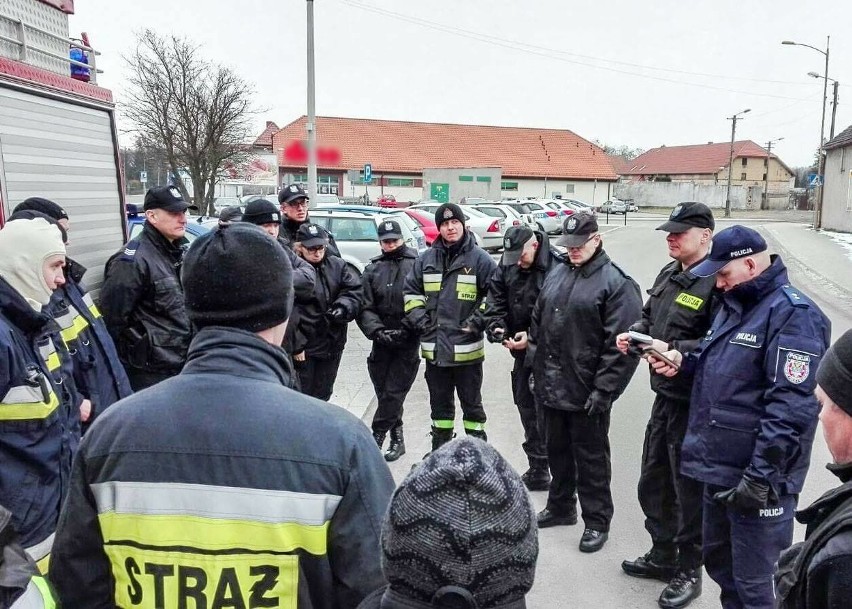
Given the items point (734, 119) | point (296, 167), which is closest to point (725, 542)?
point (296, 167)

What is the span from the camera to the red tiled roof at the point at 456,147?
163ft

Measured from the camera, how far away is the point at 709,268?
304 centimetres

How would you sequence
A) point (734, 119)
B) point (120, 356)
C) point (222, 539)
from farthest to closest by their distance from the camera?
point (734, 119)
point (120, 356)
point (222, 539)

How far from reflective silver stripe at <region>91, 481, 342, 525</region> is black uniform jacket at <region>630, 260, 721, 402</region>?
8.22 feet

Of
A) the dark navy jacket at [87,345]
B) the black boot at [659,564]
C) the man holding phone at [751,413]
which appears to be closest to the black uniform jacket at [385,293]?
the dark navy jacket at [87,345]

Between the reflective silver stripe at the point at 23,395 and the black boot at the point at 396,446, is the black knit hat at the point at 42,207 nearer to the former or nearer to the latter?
the reflective silver stripe at the point at 23,395

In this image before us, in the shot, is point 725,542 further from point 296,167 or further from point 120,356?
point 296,167

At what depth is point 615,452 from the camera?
18.6 ft

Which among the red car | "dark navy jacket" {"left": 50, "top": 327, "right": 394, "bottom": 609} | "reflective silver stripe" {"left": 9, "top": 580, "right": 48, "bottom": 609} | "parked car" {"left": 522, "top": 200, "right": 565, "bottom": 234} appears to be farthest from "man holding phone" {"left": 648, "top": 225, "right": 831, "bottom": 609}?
"parked car" {"left": 522, "top": 200, "right": 565, "bottom": 234}

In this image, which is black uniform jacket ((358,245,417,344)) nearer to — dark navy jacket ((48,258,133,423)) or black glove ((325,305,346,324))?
black glove ((325,305,346,324))

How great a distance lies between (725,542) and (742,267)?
123cm

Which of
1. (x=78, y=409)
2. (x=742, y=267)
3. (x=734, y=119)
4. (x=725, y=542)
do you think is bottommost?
(x=725, y=542)

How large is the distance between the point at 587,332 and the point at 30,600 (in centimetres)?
319

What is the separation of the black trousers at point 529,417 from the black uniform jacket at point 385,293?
3.51 ft
